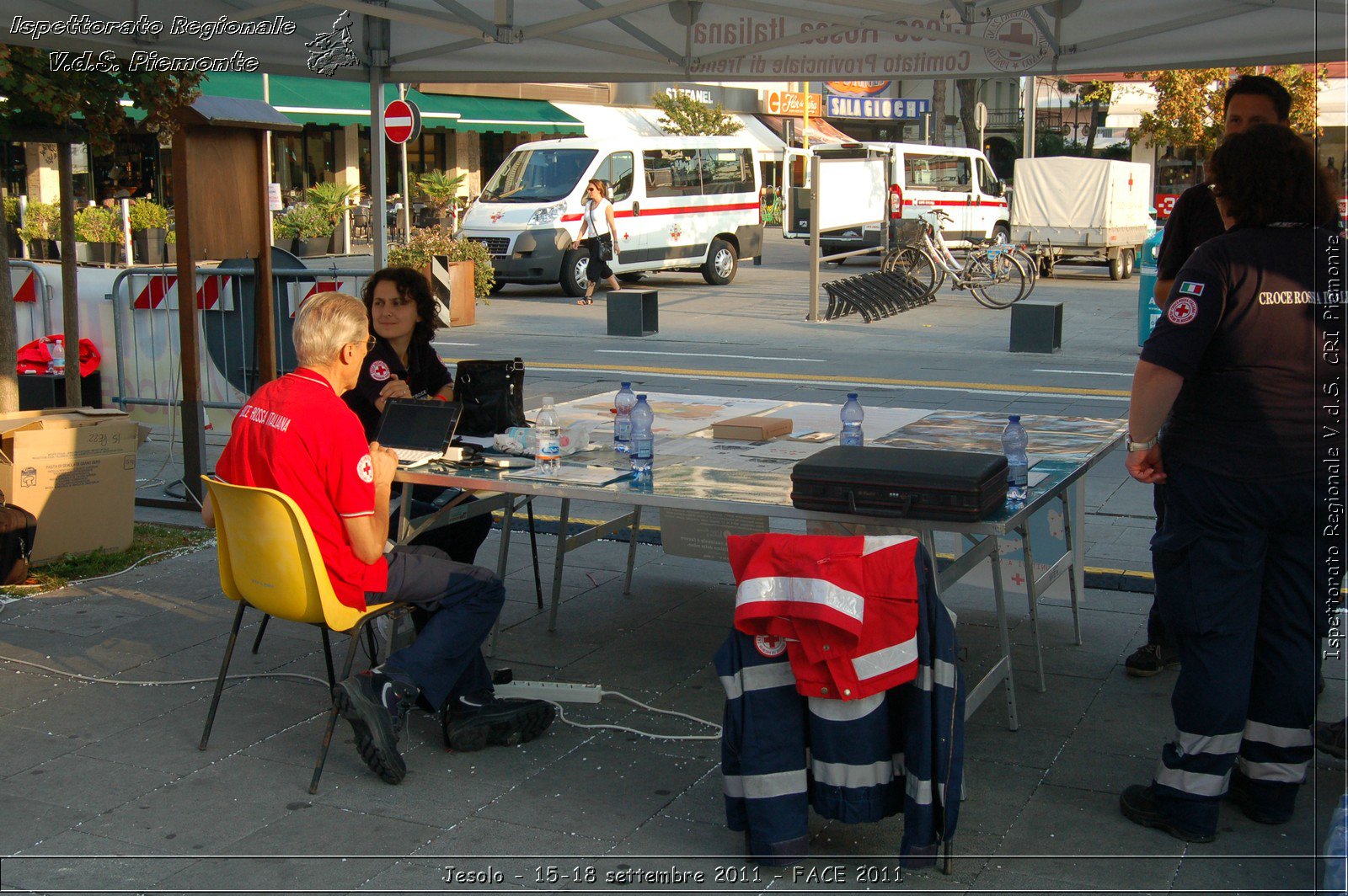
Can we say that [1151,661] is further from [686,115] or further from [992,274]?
[686,115]

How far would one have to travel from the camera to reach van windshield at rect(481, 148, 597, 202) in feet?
65.9

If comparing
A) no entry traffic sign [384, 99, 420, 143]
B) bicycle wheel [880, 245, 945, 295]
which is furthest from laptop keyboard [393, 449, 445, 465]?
bicycle wheel [880, 245, 945, 295]

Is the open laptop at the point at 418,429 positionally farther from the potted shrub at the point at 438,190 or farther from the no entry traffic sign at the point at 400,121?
the potted shrub at the point at 438,190

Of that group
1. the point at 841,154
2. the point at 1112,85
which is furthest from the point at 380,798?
the point at 1112,85

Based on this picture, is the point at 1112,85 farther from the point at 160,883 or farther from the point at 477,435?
the point at 160,883

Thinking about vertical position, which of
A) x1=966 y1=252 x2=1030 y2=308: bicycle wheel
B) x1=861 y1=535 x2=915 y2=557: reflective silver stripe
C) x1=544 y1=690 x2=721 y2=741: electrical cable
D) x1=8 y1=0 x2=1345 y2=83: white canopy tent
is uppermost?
x1=8 y1=0 x2=1345 y2=83: white canopy tent

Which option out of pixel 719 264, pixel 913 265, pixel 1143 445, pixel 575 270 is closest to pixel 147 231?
pixel 575 270

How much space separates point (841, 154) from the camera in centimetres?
2562

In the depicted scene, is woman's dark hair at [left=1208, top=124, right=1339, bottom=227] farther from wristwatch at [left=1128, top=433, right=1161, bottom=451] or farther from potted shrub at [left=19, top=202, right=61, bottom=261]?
potted shrub at [left=19, top=202, right=61, bottom=261]

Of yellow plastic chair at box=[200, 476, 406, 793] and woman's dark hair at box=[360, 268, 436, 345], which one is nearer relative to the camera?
yellow plastic chair at box=[200, 476, 406, 793]

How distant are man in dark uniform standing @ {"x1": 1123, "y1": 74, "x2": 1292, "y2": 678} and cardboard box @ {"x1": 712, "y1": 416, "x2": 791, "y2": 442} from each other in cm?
144

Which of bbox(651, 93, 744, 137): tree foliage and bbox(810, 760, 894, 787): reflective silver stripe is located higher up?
bbox(651, 93, 744, 137): tree foliage

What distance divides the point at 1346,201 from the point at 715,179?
1989cm

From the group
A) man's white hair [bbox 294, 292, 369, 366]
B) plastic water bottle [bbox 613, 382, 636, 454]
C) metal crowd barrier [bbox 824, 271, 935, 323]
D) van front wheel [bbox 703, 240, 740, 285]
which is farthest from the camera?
van front wheel [bbox 703, 240, 740, 285]
